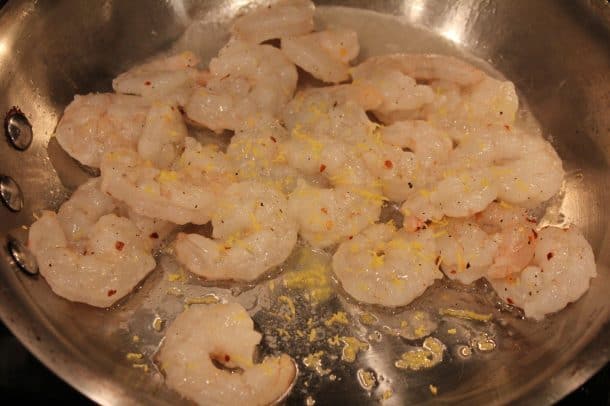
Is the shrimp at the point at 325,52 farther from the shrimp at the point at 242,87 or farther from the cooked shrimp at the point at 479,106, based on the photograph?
the cooked shrimp at the point at 479,106

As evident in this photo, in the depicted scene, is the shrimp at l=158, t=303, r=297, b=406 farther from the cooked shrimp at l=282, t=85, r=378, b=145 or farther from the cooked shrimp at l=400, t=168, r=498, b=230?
the cooked shrimp at l=282, t=85, r=378, b=145

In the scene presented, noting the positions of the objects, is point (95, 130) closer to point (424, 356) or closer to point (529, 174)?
point (424, 356)

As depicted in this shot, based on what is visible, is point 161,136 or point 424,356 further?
point 161,136

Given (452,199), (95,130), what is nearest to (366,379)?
(452,199)

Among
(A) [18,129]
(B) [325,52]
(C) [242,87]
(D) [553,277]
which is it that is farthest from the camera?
(B) [325,52]

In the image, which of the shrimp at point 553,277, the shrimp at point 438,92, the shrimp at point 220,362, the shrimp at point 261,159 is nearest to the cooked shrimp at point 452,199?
the shrimp at point 553,277
